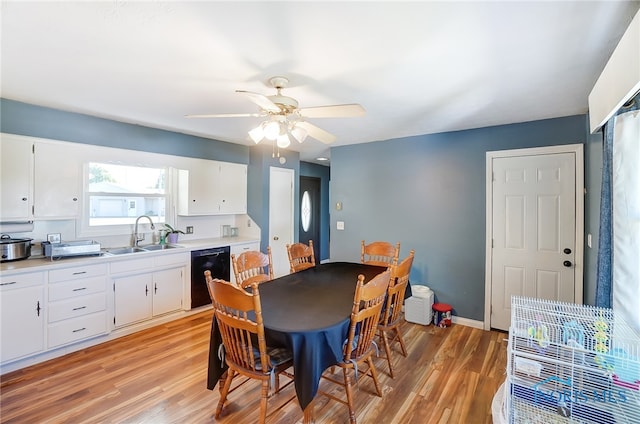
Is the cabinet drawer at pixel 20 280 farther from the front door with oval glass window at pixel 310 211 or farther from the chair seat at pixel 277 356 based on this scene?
the front door with oval glass window at pixel 310 211

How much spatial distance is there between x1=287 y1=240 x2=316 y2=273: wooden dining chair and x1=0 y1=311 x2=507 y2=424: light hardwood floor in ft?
3.87

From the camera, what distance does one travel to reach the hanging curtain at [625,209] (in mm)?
1561

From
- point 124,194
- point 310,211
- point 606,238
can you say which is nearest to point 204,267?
point 124,194

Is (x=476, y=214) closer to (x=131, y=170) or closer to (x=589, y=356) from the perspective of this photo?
(x=589, y=356)

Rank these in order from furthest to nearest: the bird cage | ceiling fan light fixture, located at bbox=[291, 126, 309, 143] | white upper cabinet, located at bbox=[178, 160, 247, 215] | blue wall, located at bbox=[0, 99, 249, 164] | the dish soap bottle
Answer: white upper cabinet, located at bbox=[178, 160, 247, 215]
the dish soap bottle
blue wall, located at bbox=[0, 99, 249, 164]
ceiling fan light fixture, located at bbox=[291, 126, 309, 143]
the bird cage

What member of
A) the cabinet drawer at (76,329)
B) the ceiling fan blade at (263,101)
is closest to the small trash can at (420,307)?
the ceiling fan blade at (263,101)

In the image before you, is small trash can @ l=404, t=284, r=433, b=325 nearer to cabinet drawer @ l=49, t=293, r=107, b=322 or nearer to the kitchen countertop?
the kitchen countertop

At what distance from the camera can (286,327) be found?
1720 mm

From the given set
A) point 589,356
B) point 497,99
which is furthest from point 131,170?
point 589,356

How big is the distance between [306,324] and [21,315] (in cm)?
261

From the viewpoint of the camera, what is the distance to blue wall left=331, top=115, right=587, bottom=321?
11.4 feet

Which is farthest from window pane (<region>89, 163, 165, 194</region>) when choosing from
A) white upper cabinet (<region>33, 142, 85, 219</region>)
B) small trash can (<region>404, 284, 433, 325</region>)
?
small trash can (<region>404, 284, 433, 325</region>)

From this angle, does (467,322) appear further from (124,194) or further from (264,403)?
(124,194)

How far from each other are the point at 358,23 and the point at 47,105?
315cm
